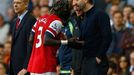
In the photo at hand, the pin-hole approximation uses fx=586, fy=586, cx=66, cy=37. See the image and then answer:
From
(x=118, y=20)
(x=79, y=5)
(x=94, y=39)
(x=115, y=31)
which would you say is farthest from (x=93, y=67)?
(x=118, y=20)

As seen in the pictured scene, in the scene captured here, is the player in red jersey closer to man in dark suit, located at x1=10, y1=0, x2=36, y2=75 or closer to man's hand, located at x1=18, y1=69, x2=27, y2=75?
man's hand, located at x1=18, y1=69, x2=27, y2=75

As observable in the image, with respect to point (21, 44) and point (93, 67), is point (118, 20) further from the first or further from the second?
point (93, 67)

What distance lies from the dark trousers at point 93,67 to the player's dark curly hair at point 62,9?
665 millimetres

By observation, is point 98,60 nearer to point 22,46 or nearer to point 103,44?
point 103,44

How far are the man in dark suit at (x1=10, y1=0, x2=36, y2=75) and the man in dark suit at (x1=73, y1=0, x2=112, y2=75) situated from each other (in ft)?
2.65

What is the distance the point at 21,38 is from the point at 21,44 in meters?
0.09

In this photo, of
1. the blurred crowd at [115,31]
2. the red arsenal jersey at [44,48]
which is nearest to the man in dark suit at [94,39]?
the red arsenal jersey at [44,48]

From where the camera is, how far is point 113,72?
11539mm

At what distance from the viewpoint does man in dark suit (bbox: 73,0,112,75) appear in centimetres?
789

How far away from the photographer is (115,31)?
12773mm

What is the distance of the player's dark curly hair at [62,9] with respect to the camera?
7.99 metres

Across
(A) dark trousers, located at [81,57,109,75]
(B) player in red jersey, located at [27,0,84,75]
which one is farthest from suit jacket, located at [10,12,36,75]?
(A) dark trousers, located at [81,57,109,75]

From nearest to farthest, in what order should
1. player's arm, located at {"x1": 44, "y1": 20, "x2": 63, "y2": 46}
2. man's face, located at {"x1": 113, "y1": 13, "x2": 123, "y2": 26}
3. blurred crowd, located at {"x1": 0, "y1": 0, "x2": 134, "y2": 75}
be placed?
player's arm, located at {"x1": 44, "y1": 20, "x2": 63, "y2": 46}, blurred crowd, located at {"x1": 0, "y1": 0, "x2": 134, "y2": 75}, man's face, located at {"x1": 113, "y1": 13, "x2": 123, "y2": 26}

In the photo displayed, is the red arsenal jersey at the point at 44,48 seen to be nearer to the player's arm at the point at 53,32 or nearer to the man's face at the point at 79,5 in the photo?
the player's arm at the point at 53,32
